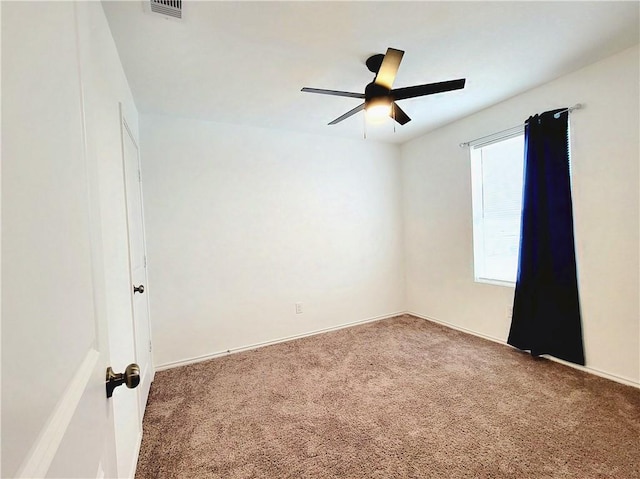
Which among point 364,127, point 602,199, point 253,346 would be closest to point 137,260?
point 253,346

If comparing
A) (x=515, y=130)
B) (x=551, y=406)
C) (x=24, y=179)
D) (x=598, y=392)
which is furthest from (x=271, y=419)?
(x=515, y=130)

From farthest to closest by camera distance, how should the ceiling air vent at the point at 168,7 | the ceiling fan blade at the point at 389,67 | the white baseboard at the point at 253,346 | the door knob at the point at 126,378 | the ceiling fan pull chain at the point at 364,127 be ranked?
1. the ceiling fan pull chain at the point at 364,127
2. the white baseboard at the point at 253,346
3. the ceiling fan blade at the point at 389,67
4. the ceiling air vent at the point at 168,7
5. the door knob at the point at 126,378

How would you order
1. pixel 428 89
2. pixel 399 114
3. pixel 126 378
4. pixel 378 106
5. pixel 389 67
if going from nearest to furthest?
pixel 126 378 < pixel 389 67 < pixel 428 89 < pixel 378 106 < pixel 399 114

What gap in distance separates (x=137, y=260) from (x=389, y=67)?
2228mm

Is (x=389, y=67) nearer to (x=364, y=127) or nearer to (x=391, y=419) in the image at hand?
(x=364, y=127)

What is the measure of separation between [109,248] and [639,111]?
3.43 metres

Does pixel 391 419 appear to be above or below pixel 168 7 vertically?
below

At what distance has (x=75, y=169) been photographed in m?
0.56

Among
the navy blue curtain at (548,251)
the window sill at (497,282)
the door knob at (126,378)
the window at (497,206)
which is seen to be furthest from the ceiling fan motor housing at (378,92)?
the window sill at (497,282)

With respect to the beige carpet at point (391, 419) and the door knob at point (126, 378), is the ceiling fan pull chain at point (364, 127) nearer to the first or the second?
the beige carpet at point (391, 419)

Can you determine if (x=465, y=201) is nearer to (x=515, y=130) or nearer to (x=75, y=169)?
(x=515, y=130)

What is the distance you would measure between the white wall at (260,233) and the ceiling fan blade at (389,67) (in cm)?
172

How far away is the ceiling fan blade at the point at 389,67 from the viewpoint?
1654mm

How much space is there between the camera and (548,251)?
2615 mm
